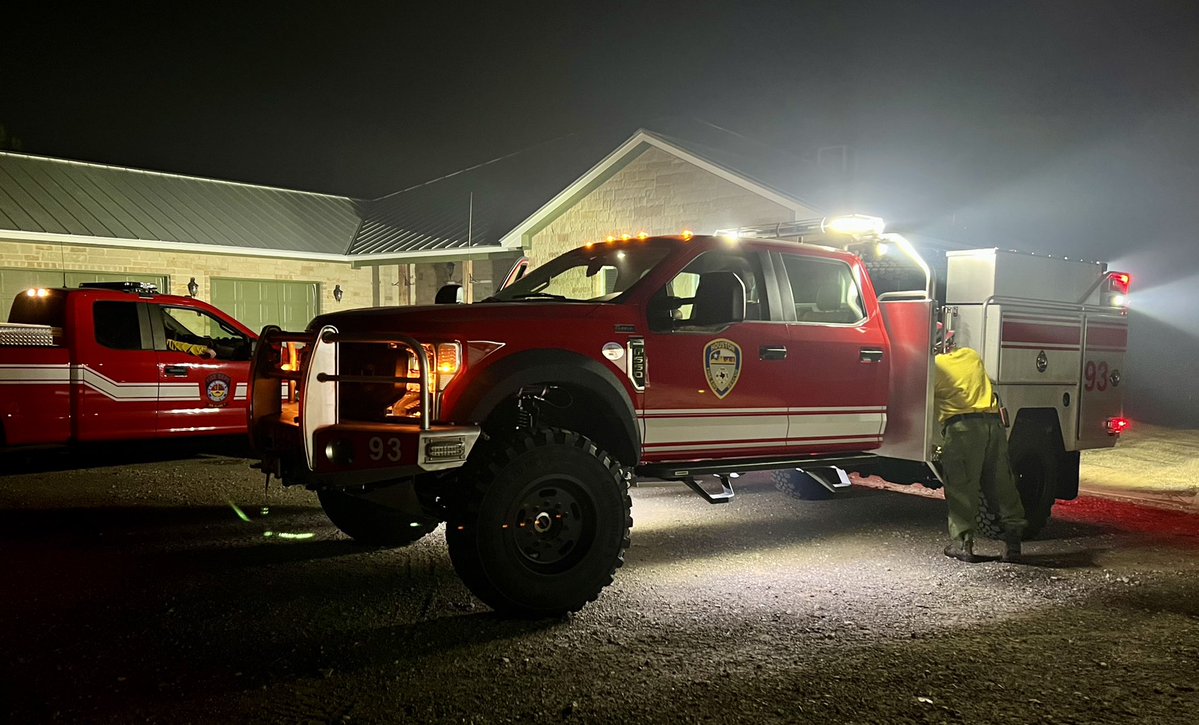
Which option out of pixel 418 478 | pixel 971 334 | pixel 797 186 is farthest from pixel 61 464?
pixel 797 186

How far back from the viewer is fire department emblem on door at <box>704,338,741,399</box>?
6.00 meters

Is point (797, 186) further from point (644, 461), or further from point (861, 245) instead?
point (644, 461)

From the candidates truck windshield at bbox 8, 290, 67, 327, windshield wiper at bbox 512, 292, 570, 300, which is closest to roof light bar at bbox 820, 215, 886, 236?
windshield wiper at bbox 512, 292, 570, 300

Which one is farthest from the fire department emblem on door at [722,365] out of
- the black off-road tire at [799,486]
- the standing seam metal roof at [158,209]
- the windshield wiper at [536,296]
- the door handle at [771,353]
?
the standing seam metal roof at [158,209]

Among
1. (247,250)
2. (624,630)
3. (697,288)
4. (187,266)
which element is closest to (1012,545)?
(697,288)

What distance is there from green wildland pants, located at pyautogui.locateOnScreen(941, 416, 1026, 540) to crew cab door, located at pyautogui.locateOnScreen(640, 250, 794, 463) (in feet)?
4.43

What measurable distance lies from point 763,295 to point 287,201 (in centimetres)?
1907

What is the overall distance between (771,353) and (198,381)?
7.43 m

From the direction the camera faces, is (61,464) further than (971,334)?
Yes

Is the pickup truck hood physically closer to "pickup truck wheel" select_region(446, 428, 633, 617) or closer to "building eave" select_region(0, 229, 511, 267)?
"pickup truck wheel" select_region(446, 428, 633, 617)

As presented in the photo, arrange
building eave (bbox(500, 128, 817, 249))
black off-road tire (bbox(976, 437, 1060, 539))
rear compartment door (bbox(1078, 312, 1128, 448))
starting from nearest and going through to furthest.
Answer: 1. black off-road tire (bbox(976, 437, 1060, 539))
2. rear compartment door (bbox(1078, 312, 1128, 448))
3. building eave (bbox(500, 128, 817, 249))

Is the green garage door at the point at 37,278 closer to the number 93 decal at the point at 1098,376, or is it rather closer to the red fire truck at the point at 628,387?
the red fire truck at the point at 628,387

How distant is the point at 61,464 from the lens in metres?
11.2

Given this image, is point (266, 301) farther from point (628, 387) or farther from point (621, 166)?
point (628, 387)
